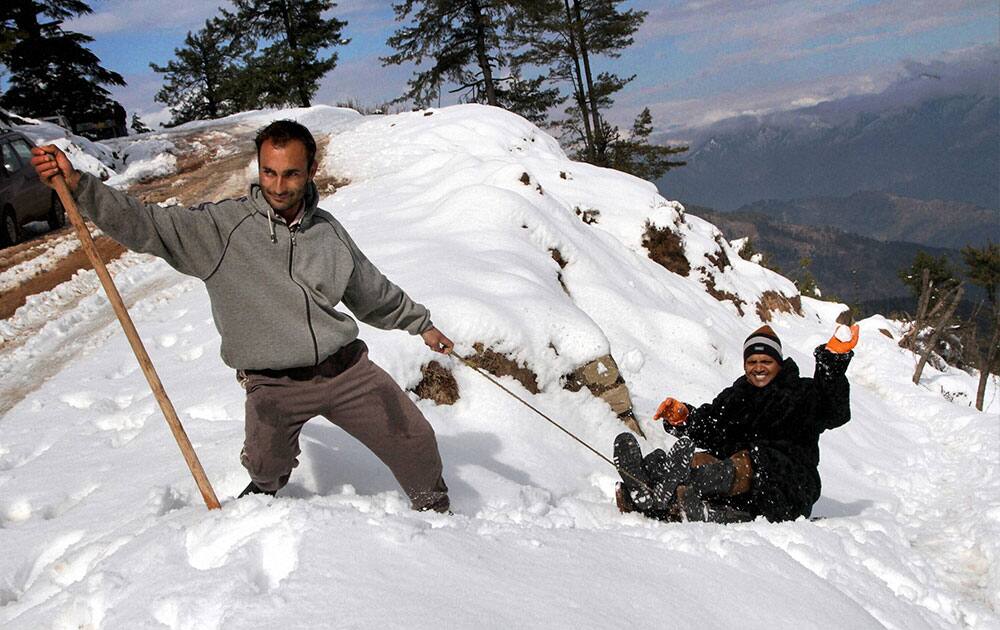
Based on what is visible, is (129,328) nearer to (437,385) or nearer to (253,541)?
(253,541)

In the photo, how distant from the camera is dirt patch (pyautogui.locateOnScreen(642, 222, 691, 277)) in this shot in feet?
43.6

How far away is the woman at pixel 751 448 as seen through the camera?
429 centimetres

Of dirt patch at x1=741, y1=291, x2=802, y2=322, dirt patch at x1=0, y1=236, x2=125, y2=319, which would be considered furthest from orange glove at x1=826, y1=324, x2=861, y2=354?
dirt patch at x1=741, y1=291, x2=802, y2=322

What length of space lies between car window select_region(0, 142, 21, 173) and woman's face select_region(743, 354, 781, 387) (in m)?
12.6

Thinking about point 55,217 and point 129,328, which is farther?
point 55,217

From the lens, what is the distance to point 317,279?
2.80 metres

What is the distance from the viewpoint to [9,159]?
36.1 ft

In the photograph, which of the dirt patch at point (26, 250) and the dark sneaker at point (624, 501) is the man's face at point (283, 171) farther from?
the dirt patch at point (26, 250)

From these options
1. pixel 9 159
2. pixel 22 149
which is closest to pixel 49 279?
pixel 9 159

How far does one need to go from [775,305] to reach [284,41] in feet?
77.5

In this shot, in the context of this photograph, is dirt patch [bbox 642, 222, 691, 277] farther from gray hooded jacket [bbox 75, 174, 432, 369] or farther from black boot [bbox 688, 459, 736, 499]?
gray hooded jacket [bbox 75, 174, 432, 369]

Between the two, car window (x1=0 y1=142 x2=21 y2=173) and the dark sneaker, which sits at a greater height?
car window (x1=0 y1=142 x2=21 y2=173)

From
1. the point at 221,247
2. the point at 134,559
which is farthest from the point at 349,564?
the point at 221,247

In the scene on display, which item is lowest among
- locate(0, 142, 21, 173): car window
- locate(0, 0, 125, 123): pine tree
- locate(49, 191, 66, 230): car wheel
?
locate(49, 191, 66, 230): car wheel
